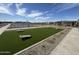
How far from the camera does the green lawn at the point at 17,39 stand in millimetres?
2084

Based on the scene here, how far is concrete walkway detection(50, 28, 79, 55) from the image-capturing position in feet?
6.83

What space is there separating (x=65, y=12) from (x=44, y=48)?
503mm

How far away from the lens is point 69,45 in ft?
6.93

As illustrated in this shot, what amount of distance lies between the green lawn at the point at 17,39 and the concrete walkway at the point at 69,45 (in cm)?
20

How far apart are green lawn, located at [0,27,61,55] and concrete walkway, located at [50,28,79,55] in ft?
0.64

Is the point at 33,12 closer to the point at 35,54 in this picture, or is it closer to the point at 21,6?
the point at 21,6

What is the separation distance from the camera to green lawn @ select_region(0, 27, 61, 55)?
2.08 metres

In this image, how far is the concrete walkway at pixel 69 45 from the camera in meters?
2.08

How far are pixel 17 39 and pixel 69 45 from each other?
62cm

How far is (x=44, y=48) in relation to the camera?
6.91 feet

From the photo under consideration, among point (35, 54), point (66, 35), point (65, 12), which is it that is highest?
point (65, 12)

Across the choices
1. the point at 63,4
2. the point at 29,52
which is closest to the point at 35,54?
the point at 29,52

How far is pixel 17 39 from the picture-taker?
212 cm

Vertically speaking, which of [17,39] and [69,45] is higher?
[17,39]
